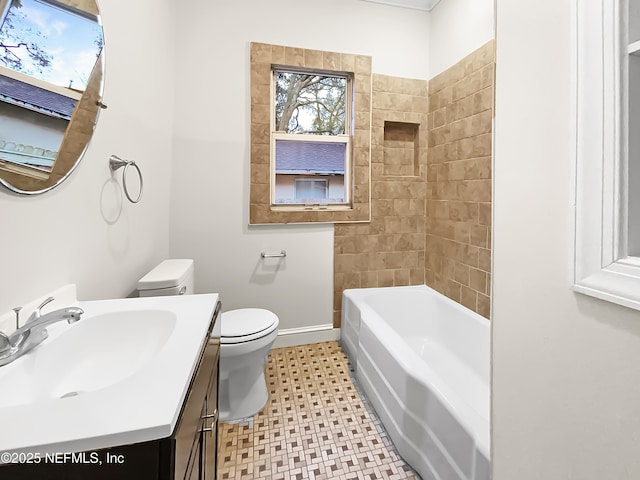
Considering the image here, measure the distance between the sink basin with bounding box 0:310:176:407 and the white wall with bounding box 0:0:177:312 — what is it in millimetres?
190

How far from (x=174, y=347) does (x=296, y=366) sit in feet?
5.43

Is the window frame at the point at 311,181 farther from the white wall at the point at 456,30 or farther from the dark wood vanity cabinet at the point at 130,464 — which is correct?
the dark wood vanity cabinet at the point at 130,464

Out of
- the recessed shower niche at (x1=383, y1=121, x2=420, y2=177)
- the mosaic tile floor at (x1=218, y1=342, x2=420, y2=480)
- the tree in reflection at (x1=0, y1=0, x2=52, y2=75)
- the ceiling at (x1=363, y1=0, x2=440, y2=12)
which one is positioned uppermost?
the ceiling at (x1=363, y1=0, x2=440, y2=12)

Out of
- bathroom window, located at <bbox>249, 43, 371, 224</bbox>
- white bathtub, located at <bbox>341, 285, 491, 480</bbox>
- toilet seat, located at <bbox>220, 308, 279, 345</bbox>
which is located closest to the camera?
white bathtub, located at <bbox>341, 285, 491, 480</bbox>

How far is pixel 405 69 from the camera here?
263 centimetres

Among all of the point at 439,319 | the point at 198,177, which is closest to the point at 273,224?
the point at 198,177

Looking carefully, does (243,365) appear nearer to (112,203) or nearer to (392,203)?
(112,203)

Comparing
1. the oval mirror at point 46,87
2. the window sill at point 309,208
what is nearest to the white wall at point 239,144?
the window sill at point 309,208

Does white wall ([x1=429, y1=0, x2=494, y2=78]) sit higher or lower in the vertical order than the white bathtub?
higher

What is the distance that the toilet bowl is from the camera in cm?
166

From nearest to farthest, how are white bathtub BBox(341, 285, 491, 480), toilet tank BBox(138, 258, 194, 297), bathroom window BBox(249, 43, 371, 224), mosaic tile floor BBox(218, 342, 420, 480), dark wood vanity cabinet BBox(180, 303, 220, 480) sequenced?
dark wood vanity cabinet BBox(180, 303, 220, 480) → white bathtub BBox(341, 285, 491, 480) → mosaic tile floor BBox(218, 342, 420, 480) → toilet tank BBox(138, 258, 194, 297) → bathroom window BBox(249, 43, 371, 224)

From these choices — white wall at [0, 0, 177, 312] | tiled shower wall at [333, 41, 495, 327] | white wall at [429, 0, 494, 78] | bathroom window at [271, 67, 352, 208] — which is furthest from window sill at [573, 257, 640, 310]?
bathroom window at [271, 67, 352, 208]

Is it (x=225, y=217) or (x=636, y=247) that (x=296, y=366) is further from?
(x=636, y=247)

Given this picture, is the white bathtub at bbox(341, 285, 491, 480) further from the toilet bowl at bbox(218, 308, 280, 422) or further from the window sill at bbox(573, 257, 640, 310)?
the window sill at bbox(573, 257, 640, 310)
